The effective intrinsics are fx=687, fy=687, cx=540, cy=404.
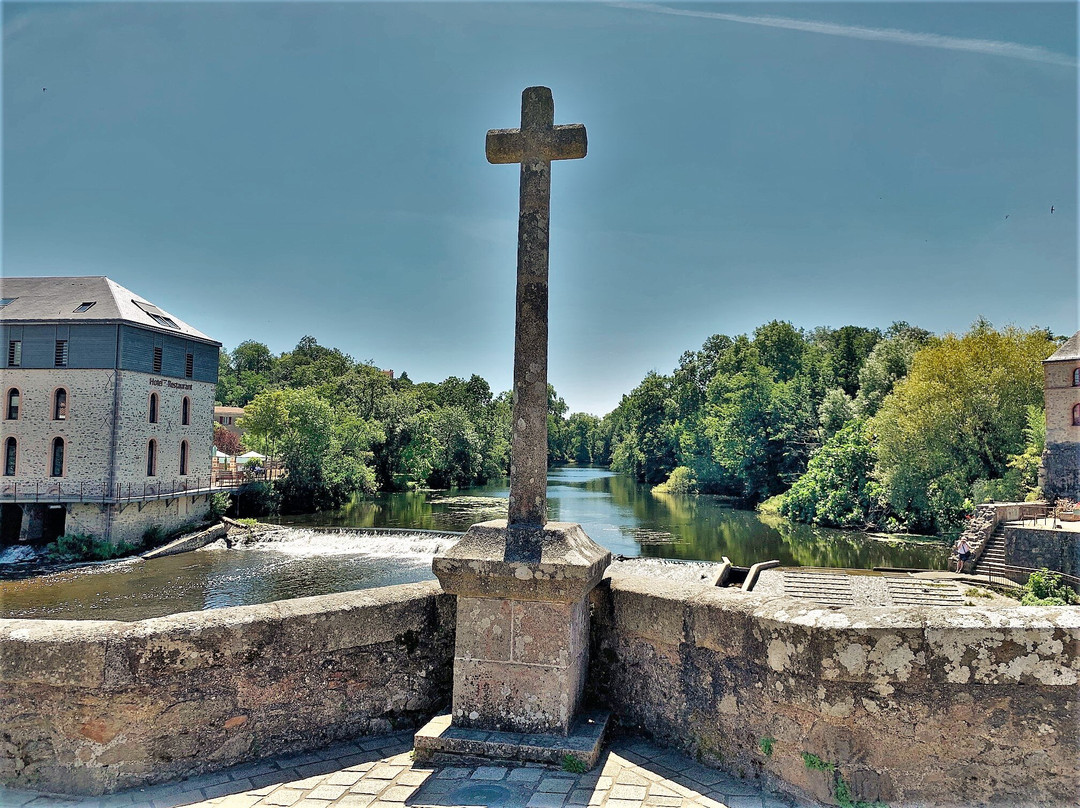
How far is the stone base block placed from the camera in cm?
355

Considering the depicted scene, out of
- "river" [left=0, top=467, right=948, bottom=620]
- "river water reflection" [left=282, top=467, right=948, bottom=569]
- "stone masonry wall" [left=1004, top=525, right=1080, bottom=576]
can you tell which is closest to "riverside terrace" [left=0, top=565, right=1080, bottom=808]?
"river" [left=0, top=467, right=948, bottom=620]

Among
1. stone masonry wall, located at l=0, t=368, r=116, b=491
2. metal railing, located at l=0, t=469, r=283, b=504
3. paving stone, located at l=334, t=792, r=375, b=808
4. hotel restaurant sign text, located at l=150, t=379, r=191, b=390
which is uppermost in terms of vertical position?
hotel restaurant sign text, located at l=150, t=379, r=191, b=390

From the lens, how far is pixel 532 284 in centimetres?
415

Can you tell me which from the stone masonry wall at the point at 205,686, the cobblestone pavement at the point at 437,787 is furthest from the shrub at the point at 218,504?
the cobblestone pavement at the point at 437,787

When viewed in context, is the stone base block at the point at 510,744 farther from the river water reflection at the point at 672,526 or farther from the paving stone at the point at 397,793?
the river water reflection at the point at 672,526

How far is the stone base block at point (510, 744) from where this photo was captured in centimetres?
355

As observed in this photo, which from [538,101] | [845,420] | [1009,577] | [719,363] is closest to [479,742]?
[538,101]

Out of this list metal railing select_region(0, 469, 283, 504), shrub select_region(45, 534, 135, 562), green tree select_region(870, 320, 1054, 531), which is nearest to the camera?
shrub select_region(45, 534, 135, 562)

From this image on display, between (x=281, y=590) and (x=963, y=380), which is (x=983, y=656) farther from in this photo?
(x=963, y=380)

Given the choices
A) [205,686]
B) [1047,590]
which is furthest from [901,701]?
[1047,590]

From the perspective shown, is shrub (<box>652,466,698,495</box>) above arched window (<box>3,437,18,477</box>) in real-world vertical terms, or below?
below

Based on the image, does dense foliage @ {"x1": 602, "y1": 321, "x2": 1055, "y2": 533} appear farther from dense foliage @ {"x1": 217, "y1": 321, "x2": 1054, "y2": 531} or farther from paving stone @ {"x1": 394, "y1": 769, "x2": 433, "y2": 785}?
paving stone @ {"x1": 394, "y1": 769, "x2": 433, "y2": 785}

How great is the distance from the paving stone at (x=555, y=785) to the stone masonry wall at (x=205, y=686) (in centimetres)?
104

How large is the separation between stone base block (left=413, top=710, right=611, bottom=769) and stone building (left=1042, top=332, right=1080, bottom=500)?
108 ft
